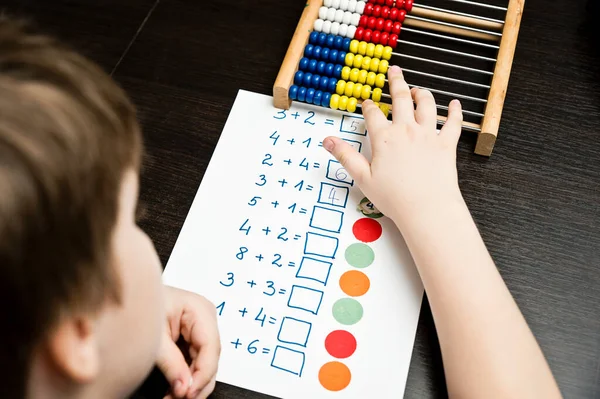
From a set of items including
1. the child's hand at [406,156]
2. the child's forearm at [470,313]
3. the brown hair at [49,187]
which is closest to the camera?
the brown hair at [49,187]

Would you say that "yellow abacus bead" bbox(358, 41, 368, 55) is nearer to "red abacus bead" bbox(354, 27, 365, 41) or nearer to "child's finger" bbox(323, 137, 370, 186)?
"red abacus bead" bbox(354, 27, 365, 41)

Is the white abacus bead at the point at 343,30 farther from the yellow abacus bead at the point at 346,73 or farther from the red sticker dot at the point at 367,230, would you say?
the red sticker dot at the point at 367,230

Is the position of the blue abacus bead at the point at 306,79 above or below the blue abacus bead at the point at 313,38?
below

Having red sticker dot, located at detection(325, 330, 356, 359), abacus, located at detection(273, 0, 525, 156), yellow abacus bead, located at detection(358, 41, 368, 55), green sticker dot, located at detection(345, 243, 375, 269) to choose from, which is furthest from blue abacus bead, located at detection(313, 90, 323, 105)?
red sticker dot, located at detection(325, 330, 356, 359)

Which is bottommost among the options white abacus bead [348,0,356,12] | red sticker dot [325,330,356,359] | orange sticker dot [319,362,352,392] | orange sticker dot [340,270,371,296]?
orange sticker dot [319,362,352,392]

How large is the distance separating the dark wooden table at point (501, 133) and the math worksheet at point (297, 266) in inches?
1.0

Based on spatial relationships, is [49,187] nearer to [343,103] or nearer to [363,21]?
[343,103]

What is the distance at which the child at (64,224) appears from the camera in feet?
1.04

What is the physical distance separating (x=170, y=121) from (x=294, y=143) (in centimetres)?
18

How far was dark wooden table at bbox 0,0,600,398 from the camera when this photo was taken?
0.65m

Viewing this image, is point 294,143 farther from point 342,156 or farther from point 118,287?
point 118,287

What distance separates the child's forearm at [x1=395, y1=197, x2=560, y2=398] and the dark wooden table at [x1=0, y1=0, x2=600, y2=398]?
4 centimetres

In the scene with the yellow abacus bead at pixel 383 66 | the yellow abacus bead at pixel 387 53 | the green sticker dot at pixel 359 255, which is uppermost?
the yellow abacus bead at pixel 387 53

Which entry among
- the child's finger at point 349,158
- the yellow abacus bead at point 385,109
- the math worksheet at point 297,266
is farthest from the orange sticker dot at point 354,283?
the yellow abacus bead at point 385,109
